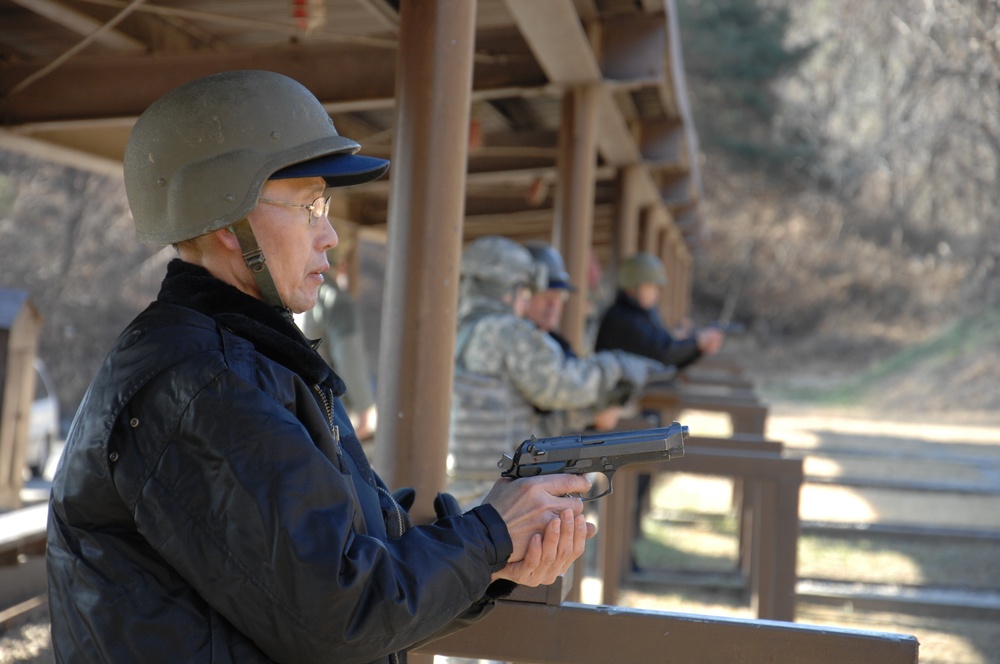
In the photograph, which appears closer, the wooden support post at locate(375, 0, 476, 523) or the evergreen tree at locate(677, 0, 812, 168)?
the wooden support post at locate(375, 0, 476, 523)

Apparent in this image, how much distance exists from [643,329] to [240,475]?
22.0ft

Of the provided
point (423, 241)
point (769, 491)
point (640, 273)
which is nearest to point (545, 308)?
point (769, 491)

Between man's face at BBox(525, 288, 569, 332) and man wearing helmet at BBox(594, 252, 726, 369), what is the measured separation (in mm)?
2588

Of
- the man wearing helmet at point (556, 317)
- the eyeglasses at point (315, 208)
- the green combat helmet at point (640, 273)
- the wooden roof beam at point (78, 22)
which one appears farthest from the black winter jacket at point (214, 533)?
the green combat helmet at point (640, 273)

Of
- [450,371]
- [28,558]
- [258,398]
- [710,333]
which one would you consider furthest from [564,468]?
[710,333]

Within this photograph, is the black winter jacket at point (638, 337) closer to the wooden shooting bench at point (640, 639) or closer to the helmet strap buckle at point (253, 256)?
the wooden shooting bench at point (640, 639)

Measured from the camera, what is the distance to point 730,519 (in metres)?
10.4

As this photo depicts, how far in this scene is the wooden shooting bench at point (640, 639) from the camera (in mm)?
2025

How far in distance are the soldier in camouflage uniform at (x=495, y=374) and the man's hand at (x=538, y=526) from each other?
249 centimetres

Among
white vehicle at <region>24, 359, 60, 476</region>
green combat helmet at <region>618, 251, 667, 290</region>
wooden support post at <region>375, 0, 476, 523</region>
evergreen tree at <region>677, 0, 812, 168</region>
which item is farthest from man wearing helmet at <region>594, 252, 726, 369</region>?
evergreen tree at <region>677, 0, 812, 168</region>

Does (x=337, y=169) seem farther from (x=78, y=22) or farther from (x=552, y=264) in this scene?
(x=78, y=22)

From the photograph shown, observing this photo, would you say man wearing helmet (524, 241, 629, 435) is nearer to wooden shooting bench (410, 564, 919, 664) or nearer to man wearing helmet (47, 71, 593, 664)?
wooden shooting bench (410, 564, 919, 664)

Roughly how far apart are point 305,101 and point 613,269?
7.34 meters

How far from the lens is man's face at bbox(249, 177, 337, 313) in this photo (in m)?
1.81
